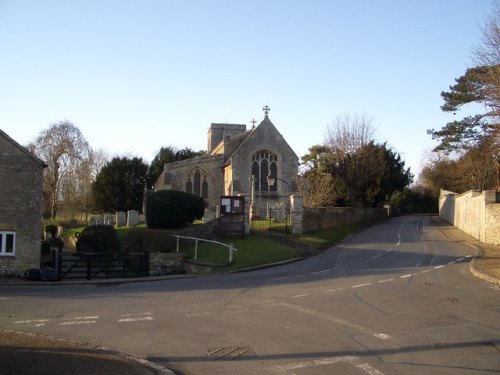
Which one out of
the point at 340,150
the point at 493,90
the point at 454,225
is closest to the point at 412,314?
the point at 493,90

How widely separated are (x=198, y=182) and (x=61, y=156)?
14.1m

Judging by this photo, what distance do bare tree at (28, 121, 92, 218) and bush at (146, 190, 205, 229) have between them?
77.5ft

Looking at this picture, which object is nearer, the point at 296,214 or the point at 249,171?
the point at 296,214

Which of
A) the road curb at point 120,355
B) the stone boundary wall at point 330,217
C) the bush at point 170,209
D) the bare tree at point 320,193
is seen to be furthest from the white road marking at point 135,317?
the bare tree at point 320,193

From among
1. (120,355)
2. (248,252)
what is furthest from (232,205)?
(120,355)

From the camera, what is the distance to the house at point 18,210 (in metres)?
Result: 25.1

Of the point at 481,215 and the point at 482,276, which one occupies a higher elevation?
the point at 481,215

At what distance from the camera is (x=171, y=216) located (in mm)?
31547

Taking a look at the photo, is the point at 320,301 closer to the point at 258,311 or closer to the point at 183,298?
the point at 258,311

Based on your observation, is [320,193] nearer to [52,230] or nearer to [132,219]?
[132,219]

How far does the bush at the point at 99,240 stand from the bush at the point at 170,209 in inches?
106

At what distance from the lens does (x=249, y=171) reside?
164 ft

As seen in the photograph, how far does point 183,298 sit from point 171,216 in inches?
693

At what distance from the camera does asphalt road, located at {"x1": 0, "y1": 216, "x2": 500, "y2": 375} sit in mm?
7652
